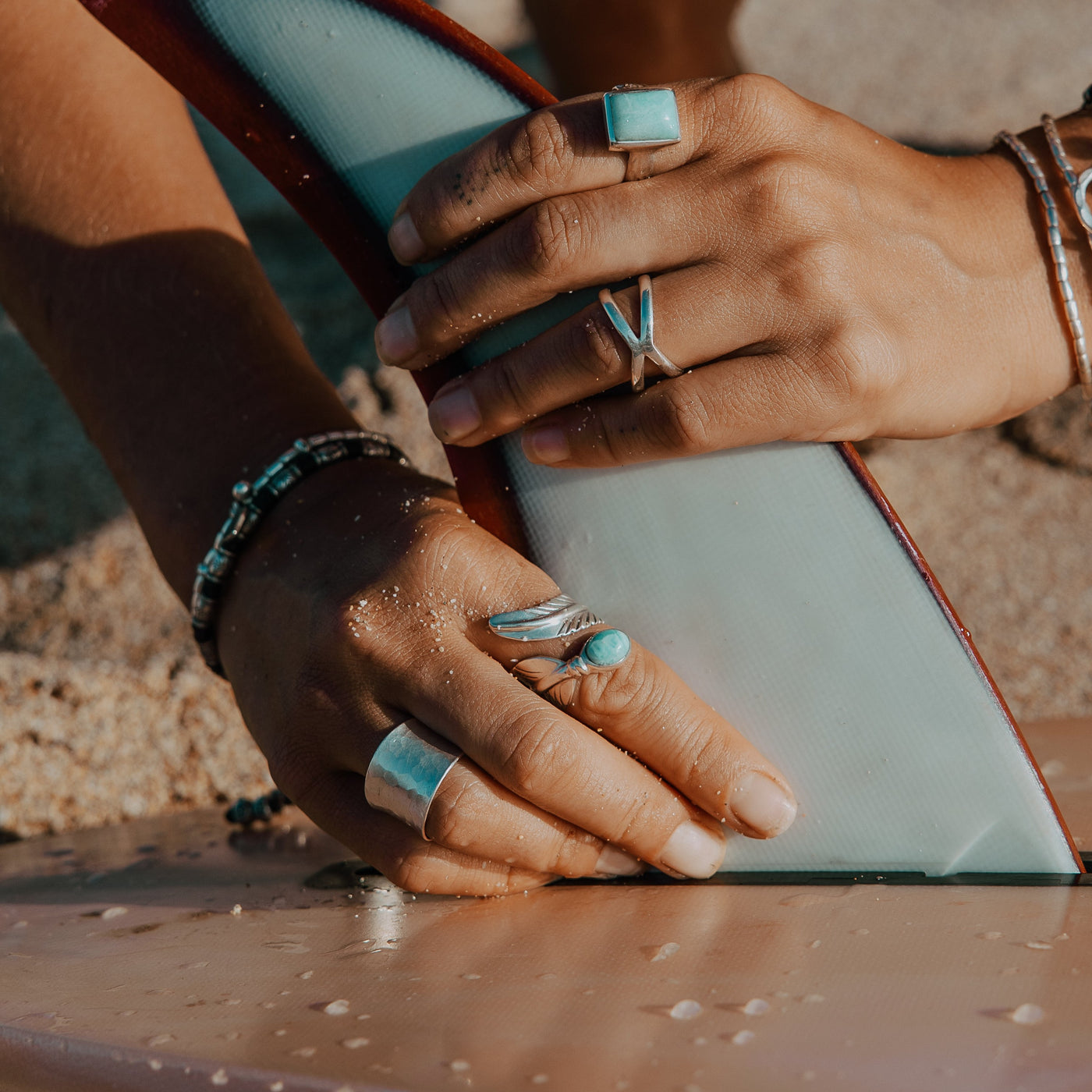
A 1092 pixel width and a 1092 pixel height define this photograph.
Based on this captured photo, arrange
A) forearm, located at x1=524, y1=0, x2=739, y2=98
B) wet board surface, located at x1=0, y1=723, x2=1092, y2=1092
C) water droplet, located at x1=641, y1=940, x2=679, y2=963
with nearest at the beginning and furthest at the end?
wet board surface, located at x1=0, y1=723, x2=1092, y2=1092
water droplet, located at x1=641, y1=940, x2=679, y2=963
forearm, located at x1=524, y1=0, x2=739, y2=98

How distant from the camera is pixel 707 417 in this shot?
2.71 ft

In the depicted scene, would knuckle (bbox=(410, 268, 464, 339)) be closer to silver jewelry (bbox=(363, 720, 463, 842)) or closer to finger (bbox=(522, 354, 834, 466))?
finger (bbox=(522, 354, 834, 466))

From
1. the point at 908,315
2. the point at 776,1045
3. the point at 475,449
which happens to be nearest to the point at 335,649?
the point at 475,449

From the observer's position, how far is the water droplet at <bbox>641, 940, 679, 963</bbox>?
72 cm

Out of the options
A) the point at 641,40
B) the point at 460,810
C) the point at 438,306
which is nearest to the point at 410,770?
the point at 460,810

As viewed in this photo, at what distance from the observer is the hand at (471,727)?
2.59ft

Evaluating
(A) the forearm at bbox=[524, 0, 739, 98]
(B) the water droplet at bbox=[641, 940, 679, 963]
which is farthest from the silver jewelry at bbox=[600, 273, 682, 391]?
(A) the forearm at bbox=[524, 0, 739, 98]

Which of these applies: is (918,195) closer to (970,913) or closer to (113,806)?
(970,913)

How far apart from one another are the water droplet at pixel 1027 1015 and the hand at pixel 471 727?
0.27 meters

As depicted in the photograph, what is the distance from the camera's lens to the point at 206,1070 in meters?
0.60

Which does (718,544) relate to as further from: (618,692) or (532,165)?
(532,165)

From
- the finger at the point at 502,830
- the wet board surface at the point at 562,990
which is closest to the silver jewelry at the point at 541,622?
the finger at the point at 502,830

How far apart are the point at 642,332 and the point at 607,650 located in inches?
9.9

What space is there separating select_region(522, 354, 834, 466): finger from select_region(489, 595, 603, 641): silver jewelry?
0.14m
